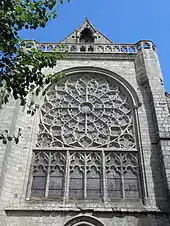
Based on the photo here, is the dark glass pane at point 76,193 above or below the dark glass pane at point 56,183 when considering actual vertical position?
below

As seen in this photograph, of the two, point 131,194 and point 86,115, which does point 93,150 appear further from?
point 131,194

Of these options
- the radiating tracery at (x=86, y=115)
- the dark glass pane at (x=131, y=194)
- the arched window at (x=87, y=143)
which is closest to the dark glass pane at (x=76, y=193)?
the arched window at (x=87, y=143)

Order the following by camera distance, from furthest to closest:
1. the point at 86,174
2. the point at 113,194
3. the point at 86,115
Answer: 1. the point at 86,115
2. the point at 86,174
3. the point at 113,194

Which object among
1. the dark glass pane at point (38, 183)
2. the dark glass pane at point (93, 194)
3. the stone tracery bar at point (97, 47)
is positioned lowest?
the dark glass pane at point (93, 194)

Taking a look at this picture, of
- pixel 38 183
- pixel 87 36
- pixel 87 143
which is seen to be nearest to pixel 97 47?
pixel 87 36

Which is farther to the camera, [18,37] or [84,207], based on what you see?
[84,207]

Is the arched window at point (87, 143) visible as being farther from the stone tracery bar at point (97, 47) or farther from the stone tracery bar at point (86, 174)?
the stone tracery bar at point (97, 47)

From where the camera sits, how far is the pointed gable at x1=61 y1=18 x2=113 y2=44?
12977 mm

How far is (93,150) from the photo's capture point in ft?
26.6

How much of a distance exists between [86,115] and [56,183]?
2.60 meters

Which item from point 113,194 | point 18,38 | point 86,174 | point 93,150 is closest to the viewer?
point 18,38

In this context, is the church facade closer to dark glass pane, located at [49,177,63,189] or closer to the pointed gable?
dark glass pane, located at [49,177,63,189]

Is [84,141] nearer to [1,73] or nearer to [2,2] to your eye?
[1,73]

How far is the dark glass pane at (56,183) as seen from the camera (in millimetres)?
7414
